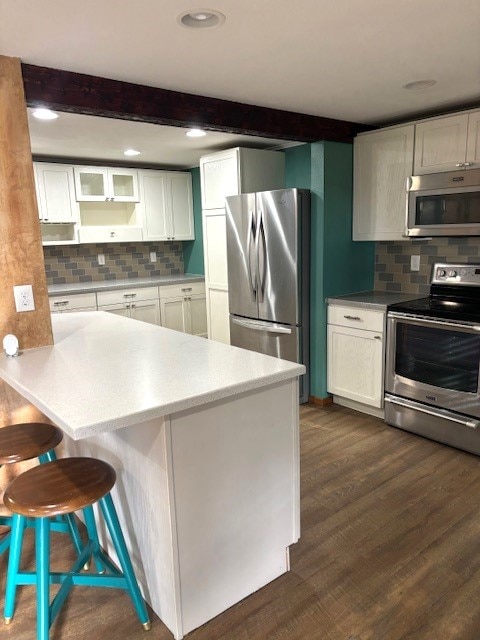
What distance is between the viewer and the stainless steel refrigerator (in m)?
3.49

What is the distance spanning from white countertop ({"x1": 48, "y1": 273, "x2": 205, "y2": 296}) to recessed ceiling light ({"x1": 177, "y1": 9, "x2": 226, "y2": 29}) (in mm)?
3149

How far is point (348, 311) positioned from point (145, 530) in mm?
2312

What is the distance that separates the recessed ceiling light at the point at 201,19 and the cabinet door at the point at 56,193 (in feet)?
10.2

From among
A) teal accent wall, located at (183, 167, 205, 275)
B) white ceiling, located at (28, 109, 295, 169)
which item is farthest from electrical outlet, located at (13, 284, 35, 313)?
teal accent wall, located at (183, 167, 205, 275)

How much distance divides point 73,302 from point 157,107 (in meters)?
2.52

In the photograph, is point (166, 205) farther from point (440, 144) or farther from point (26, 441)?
point (26, 441)

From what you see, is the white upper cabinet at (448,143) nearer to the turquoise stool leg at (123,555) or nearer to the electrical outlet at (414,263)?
the electrical outlet at (414,263)

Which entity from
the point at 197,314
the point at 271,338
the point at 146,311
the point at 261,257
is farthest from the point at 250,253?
the point at 197,314

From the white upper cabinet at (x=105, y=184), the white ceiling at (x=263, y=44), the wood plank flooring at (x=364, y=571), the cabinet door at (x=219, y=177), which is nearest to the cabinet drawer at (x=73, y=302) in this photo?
the white upper cabinet at (x=105, y=184)

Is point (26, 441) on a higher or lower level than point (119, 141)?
lower

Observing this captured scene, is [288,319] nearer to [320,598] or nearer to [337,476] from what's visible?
[337,476]

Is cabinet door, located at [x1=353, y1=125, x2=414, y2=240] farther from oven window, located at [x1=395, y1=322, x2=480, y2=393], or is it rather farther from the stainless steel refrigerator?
oven window, located at [x1=395, y1=322, x2=480, y2=393]

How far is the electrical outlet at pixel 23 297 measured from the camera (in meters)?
2.10

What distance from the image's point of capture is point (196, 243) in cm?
570
